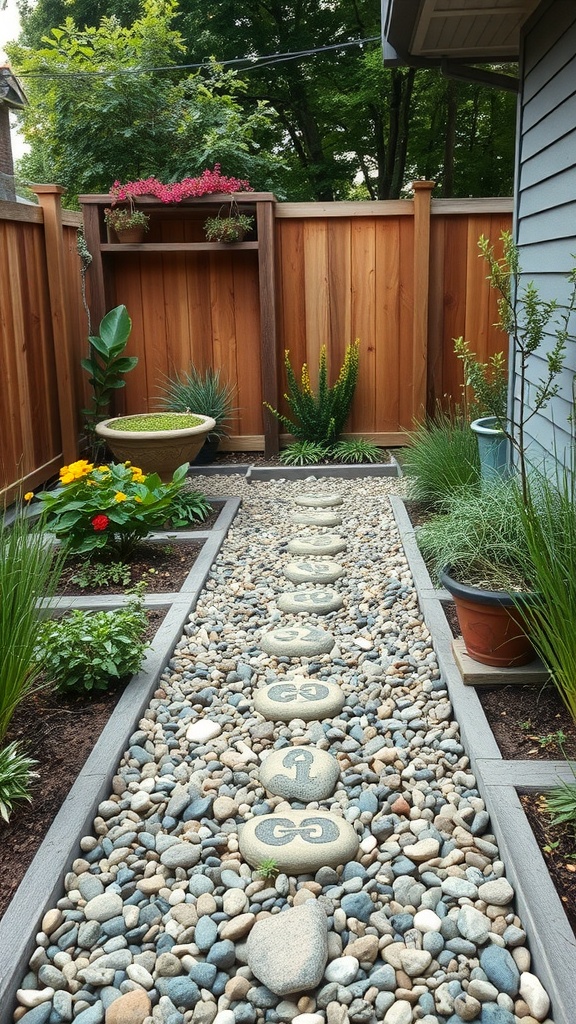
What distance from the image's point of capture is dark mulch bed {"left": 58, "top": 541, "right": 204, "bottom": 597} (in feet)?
12.4

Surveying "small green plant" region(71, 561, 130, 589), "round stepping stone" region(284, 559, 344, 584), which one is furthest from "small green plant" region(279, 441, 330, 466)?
"small green plant" region(71, 561, 130, 589)

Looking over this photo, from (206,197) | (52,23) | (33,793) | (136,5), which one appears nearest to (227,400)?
(206,197)

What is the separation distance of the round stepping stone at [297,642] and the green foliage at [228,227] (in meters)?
3.59

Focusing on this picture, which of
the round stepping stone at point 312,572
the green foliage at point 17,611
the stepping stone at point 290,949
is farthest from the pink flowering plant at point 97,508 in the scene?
the stepping stone at point 290,949

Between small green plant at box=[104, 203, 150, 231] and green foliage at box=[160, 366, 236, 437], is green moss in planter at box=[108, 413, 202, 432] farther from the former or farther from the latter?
small green plant at box=[104, 203, 150, 231]

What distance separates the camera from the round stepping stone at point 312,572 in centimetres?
396

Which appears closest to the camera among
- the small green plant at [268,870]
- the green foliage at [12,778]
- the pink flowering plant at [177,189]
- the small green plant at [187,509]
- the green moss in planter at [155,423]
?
the small green plant at [268,870]

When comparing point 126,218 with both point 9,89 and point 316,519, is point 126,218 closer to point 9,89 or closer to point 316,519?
point 9,89

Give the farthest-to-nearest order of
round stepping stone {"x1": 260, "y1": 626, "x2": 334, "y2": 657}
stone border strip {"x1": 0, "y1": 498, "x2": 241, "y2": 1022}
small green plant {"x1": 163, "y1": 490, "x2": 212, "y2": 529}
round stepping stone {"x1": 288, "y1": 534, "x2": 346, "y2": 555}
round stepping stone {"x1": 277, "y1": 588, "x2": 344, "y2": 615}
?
small green plant {"x1": 163, "y1": 490, "x2": 212, "y2": 529}, round stepping stone {"x1": 288, "y1": 534, "x2": 346, "y2": 555}, round stepping stone {"x1": 277, "y1": 588, "x2": 344, "y2": 615}, round stepping stone {"x1": 260, "y1": 626, "x2": 334, "y2": 657}, stone border strip {"x1": 0, "y1": 498, "x2": 241, "y2": 1022}

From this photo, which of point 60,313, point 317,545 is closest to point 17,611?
point 317,545

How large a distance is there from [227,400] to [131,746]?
14.1ft

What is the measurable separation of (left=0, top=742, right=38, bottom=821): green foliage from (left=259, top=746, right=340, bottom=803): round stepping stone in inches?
24.6

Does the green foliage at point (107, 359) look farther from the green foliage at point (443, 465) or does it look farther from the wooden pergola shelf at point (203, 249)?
the green foliage at point (443, 465)

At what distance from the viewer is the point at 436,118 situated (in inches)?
560
